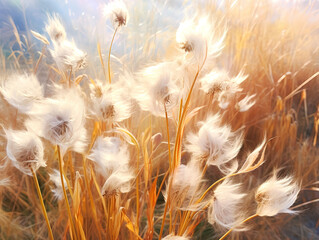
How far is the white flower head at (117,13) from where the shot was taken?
715mm

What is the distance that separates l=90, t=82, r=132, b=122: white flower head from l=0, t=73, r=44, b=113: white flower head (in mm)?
96

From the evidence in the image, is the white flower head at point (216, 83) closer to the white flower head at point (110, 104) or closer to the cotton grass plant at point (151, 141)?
the cotton grass plant at point (151, 141)

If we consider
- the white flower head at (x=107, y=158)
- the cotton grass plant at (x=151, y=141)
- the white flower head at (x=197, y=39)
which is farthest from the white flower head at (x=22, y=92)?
the white flower head at (x=197, y=39)

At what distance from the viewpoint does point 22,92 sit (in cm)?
54

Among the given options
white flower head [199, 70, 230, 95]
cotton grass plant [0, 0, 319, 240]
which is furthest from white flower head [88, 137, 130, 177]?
white flower head [199, 70, 230, 95]

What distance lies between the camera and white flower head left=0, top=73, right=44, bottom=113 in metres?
0.53

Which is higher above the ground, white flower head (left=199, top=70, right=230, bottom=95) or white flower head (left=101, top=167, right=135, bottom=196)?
white flower head (left=199, top=70, right=230, bottom=95)

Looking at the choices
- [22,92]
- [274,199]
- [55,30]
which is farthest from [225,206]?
[55,30]

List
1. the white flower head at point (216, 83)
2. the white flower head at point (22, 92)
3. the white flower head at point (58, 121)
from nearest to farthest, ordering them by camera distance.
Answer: the white flower head at point (58, 121)
the white flower head at point (22, 92)
the white flower head at point (216, 83)

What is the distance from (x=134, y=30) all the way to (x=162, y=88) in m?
0.80

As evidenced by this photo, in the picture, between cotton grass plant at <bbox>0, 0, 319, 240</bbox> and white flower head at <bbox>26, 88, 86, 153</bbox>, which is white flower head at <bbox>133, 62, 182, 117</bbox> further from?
white flower head at <bbox>26, 88, 86, 153</bbox>

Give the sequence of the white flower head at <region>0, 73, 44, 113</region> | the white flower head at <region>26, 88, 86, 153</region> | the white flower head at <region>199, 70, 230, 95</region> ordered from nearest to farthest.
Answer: the white flower head at <region>26, 88, 86, 153</region> → the white flower head at <region>0, 73, 44, 113</region> → the white flower head at <region>199, 70, 230, 95</region>

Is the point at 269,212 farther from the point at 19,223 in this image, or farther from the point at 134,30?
the point at 134,30

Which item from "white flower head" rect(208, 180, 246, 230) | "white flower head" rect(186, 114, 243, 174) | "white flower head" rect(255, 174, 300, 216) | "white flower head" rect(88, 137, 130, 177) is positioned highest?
"white flower head" rect(186, 114, 243, 174)
